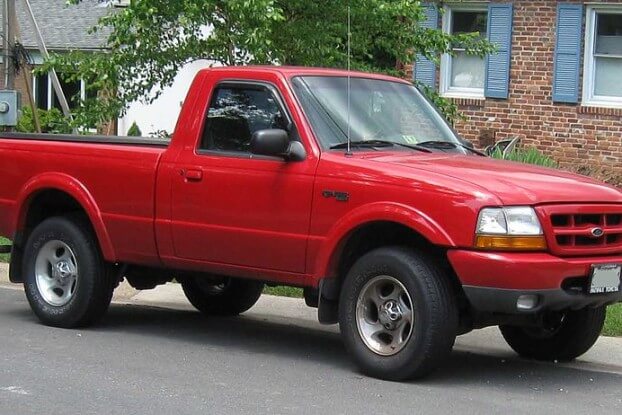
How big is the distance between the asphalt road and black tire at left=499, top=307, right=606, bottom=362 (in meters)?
0.12

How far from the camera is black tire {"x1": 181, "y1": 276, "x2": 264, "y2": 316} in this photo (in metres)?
10.1

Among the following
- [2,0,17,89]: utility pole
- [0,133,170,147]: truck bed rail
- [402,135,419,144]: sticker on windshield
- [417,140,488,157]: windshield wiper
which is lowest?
[0,133,170,147]: truck bed rail

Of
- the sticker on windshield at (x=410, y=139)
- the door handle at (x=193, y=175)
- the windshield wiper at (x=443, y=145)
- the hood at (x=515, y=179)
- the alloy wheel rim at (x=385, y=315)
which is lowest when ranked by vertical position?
the alloy wheel rim at (x=385, y=315)

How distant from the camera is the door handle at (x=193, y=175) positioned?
8375mm

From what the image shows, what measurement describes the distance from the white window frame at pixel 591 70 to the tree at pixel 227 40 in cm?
472

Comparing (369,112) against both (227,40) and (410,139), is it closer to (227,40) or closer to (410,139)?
(410,139)

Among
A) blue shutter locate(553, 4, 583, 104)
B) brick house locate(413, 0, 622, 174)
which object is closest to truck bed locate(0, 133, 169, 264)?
brick house locate(413, 0, 622, 174)

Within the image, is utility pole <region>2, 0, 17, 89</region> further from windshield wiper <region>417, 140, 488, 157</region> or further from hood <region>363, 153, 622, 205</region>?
hood <region>363, 153, 622, 205</region>

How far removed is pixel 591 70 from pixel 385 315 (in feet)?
35.9

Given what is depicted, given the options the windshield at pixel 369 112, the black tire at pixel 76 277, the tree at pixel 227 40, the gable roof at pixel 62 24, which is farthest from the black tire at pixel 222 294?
the gable roof at pixel 62 24

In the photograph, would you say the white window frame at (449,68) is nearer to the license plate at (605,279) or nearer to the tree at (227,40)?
the tree at (227,40)

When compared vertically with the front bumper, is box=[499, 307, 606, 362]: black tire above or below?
below

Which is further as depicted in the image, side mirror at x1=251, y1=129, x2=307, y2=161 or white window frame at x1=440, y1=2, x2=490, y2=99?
white window frame at x1=440, y1=2, x2=490, y2=99

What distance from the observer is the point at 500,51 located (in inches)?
706
